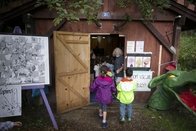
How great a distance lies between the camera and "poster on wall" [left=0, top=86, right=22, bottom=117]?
540cm

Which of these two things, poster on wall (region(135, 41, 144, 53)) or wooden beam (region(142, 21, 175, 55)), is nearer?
wooden beam (region(142, 21, 175, 55))

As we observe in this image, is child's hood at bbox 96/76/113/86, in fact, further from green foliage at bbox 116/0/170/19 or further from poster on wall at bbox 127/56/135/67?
green foliage at bbox 116/0/170/19

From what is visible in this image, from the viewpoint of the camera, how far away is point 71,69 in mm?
7047

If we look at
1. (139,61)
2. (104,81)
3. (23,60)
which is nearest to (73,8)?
(23,60)

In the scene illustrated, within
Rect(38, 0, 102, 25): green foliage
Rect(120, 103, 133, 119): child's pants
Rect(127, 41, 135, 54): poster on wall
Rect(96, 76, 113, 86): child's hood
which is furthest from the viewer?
Rect(127, 41, 135, 54): poster on wall

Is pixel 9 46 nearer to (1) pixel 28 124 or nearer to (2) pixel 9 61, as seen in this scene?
(2) pixel 9 61

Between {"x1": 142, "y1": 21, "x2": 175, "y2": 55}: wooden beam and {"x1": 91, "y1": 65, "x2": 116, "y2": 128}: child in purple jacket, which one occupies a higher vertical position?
{"x1": 142, "y1": 21, "x2": 175, "y2": 55}: wooden beam

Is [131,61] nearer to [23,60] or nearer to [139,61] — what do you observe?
[139,61]

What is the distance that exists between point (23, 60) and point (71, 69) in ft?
6.10

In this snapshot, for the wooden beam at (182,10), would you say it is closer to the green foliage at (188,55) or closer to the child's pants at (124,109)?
the child's pants at (124,109)

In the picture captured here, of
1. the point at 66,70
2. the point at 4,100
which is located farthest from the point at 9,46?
the point at 66,70

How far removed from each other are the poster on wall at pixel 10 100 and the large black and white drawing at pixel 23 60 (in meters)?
0.14

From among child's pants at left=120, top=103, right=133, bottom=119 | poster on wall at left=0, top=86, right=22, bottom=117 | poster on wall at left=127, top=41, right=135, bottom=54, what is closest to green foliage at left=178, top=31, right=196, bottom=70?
poster on wall at left=127, top=41, right=135, bottom=54

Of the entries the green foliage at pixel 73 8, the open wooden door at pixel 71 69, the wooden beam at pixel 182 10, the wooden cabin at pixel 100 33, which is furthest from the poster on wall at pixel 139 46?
the green foliage at pixel 73 8
